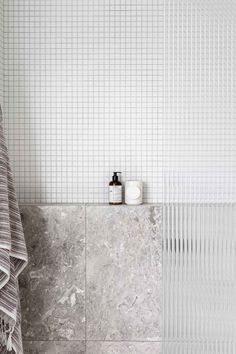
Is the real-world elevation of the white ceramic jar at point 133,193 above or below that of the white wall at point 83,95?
below

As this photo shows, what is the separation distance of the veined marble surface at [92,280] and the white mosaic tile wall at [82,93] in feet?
0.44

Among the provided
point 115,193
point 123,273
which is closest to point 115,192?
point 115,193

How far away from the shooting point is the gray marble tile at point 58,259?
1.68m

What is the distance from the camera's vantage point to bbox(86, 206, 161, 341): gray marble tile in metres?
1.66

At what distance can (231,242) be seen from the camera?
5.05 feet

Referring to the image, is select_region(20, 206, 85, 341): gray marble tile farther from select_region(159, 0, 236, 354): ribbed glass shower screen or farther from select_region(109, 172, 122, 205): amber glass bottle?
select_region(159, 0, 236, 354): ribbed glass shower screen

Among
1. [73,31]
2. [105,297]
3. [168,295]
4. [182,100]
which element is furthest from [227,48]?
[105,297]

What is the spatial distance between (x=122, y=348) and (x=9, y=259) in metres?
0.57

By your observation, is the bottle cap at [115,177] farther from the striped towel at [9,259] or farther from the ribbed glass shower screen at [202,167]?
the striped towel at [9,259]

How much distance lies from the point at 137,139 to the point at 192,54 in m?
0.38

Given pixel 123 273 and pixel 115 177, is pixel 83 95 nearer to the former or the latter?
pixel 115 177

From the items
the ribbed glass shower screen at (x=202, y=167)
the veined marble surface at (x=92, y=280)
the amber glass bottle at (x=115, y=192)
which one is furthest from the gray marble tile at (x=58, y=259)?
the ribbed glass shower screen at (x=202, y=167)

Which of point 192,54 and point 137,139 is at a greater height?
point 192,54

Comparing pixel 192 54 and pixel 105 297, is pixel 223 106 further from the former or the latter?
pixel 105 297
